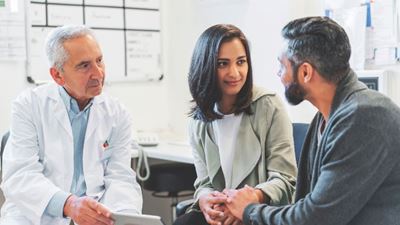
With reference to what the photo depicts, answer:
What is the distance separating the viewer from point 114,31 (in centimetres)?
309

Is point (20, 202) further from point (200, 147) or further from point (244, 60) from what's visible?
point (244, 60)

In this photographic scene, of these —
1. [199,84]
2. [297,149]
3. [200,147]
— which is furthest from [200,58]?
[297,149]

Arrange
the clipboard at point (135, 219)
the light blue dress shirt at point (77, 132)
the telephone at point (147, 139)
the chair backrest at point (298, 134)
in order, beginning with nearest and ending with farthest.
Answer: the clipboard at point (135, 219) → the light blue dress shirt at point (77, 132) → the chair backrest at point (298, 134) → the telephone at point (147, 139)

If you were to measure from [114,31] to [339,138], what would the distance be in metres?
2.11

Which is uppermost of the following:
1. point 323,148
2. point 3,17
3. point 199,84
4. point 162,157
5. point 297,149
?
point 3,17

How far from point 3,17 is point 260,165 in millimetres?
1674

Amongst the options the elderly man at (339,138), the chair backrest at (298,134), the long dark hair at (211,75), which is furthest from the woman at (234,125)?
the elderly man at (339,138)

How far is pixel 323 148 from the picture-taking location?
4.34 ft

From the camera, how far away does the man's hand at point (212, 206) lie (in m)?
1.65

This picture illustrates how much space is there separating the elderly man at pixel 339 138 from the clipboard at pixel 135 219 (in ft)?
0.92

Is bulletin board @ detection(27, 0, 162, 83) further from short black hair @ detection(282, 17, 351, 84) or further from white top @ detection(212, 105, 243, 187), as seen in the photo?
short black hair @ detection(282, 17, 351, 84)

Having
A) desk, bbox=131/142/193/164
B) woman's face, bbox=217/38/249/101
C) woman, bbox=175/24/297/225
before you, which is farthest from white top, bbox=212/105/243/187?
desk, bbox=131/142/193/164

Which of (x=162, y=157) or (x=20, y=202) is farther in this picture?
(x=162, y=157)

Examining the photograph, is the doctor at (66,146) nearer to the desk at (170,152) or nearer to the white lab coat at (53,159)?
the white lab coat at (53,159)
